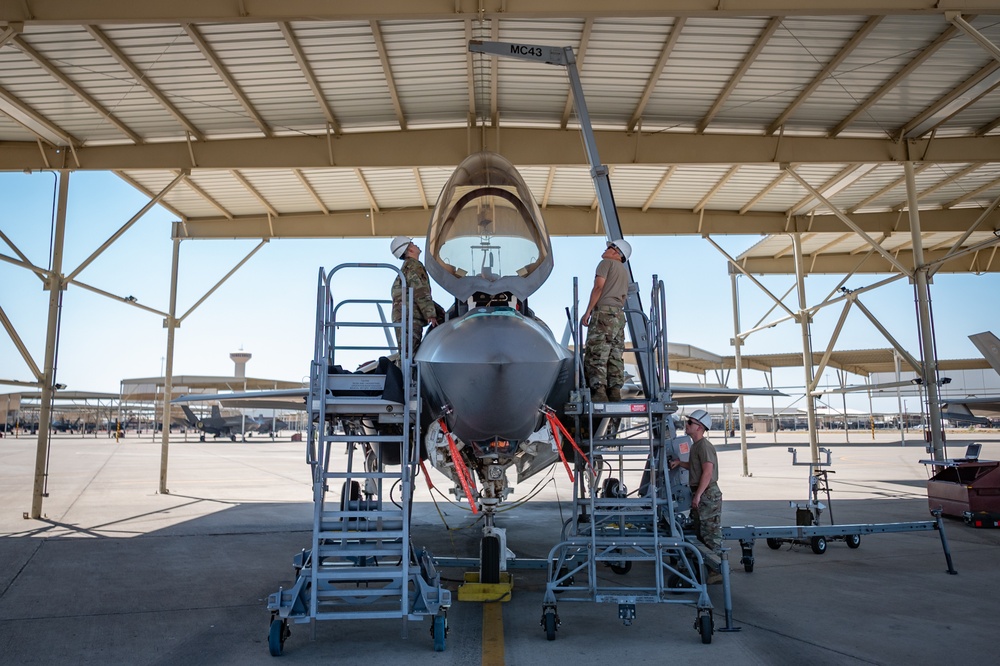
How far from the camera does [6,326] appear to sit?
393 inches

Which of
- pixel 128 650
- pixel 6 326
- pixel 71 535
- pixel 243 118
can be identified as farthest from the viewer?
pixel 243 118

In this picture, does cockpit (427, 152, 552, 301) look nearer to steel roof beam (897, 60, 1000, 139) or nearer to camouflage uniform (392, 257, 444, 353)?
camouflage uniform (392, 257, 444, 353)

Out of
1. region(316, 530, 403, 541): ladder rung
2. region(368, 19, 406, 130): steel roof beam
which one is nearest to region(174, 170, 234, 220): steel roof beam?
region(368, 19, 406, 130): steel roof beam

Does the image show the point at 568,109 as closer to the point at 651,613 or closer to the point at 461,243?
the point at 461,243

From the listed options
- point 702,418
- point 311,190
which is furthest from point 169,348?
point 702,418

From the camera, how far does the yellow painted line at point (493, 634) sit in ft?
14.0

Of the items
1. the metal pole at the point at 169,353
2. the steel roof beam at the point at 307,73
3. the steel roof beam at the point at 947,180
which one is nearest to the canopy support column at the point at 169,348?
the metal pole at the point at 169,353

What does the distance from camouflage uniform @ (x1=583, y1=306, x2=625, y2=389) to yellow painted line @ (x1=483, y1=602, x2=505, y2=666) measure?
6.81 ft

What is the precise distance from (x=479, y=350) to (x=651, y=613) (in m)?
2.97

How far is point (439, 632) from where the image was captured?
175 inches

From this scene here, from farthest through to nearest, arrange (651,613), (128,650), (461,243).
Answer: (461,243) < (651,613) < (128,650)

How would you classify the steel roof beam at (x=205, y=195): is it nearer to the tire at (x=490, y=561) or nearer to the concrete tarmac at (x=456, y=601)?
the concrete tarmac at (x=456, y=601)

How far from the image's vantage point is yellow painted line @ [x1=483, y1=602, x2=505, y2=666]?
4258mm

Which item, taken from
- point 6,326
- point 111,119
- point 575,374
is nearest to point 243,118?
point 111,119
